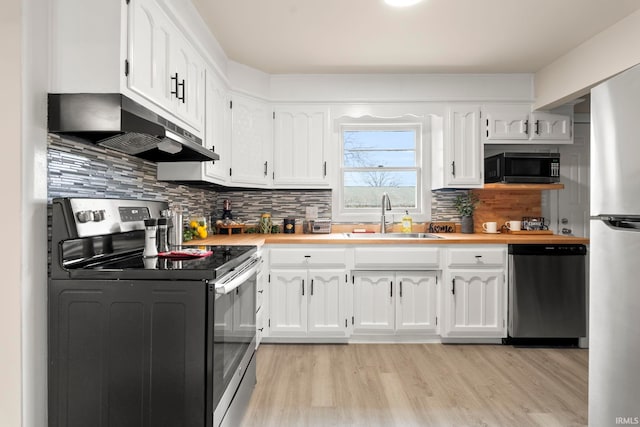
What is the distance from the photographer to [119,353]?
1.48m

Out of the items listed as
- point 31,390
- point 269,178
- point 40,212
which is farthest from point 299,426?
point 269,178

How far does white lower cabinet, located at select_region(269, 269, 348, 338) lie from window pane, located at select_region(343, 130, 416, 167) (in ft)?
4.41

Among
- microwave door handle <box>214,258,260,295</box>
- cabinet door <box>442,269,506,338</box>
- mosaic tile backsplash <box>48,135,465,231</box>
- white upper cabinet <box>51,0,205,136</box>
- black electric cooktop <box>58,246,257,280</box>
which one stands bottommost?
cabinet door <box>442,269,506,338</box>

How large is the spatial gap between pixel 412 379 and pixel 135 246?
1.97 meters

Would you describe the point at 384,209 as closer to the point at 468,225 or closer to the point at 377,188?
the point at 377,188

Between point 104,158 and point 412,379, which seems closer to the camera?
point 104,158

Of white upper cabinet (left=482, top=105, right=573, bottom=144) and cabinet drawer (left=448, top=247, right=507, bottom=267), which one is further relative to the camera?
white upper cabinet (left=482, top=105, right=573, bottom=144)

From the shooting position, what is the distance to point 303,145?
11.8ft

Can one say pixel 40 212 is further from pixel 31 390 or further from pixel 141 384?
pixel 141 384

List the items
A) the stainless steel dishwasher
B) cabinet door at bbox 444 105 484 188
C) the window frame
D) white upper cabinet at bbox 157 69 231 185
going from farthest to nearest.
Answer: the window frame, cabinet door at bbox 444 105 484 188, the stainless steel dishwasher, white upper cabinet at bbox 157 69 231 185

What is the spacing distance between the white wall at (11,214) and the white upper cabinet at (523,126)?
3.45 metres

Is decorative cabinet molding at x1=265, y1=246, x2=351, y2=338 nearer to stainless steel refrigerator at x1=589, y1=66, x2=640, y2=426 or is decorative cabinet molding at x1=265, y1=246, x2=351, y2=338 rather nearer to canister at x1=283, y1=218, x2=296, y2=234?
canister at x1=283, y1=218, x2=296, y2=234

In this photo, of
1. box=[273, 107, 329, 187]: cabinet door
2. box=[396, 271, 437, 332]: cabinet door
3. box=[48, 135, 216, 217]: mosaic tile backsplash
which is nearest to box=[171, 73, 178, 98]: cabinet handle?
box=[48, 135, 216, 217]: mosaic tile backsplash

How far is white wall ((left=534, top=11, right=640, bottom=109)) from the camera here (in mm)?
2498
